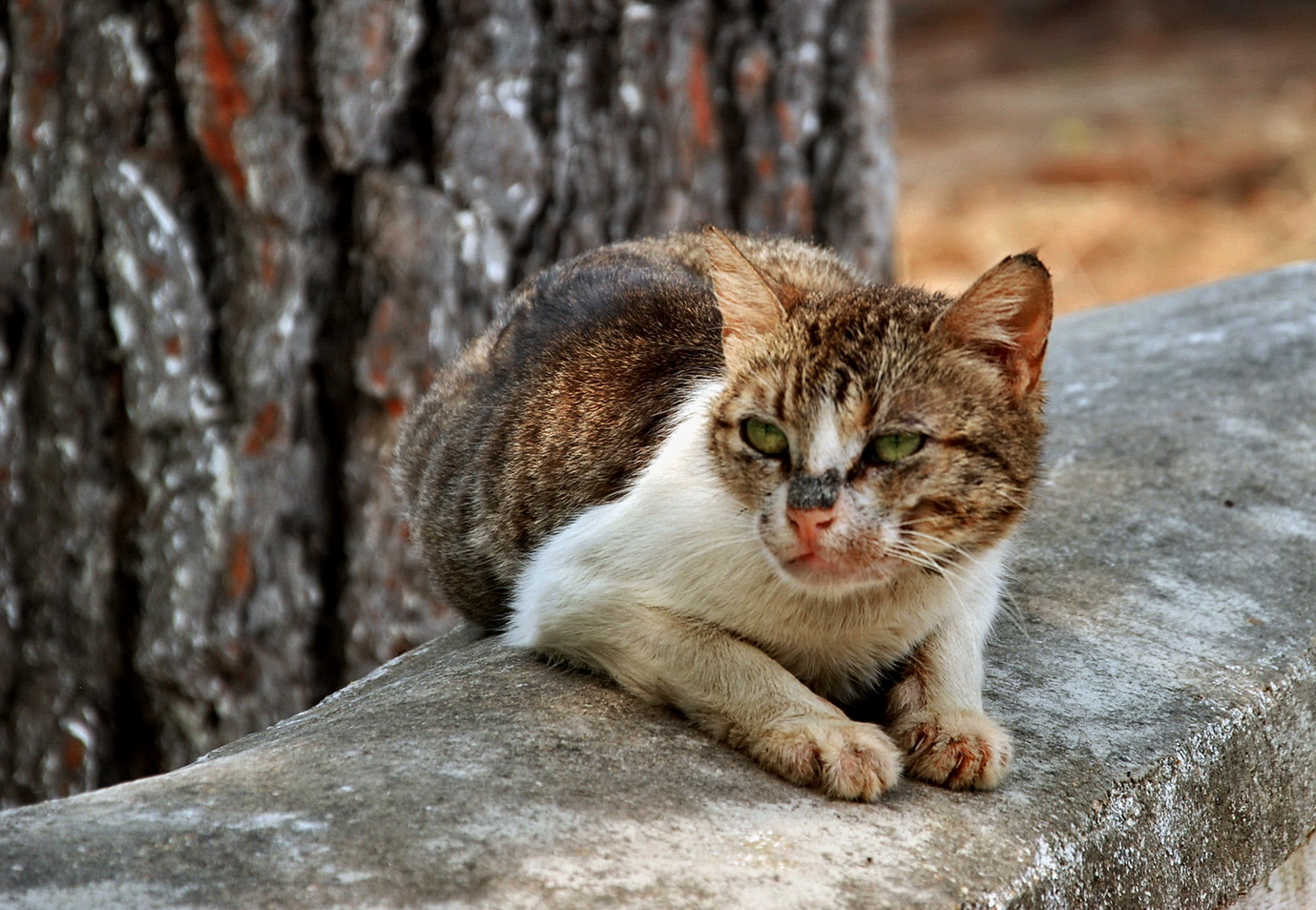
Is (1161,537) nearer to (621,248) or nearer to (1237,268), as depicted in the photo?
(621,248)

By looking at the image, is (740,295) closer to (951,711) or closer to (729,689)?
(729,689)

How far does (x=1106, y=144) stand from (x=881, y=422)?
8.13 metres

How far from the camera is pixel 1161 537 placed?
3004 millimetres

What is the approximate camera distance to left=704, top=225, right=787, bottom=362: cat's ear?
94.0 inches

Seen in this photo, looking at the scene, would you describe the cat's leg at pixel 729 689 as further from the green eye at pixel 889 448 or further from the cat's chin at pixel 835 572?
the green eye at pixel 889 448

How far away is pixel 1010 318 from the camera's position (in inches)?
89.3

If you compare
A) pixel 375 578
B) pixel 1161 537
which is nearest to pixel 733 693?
pixel 1161 537

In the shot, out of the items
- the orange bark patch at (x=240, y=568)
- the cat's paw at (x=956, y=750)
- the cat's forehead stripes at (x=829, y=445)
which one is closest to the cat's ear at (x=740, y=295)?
the cat's forehead stripes at (x=829, y=445)

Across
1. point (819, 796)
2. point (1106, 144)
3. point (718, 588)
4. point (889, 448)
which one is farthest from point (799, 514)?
point (1106, 144)

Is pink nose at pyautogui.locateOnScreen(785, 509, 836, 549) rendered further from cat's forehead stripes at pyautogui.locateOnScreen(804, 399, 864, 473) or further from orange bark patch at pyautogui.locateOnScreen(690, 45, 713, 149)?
orange bark patch at pyautogui.locateOnScreen(690, 45, 713, 149)

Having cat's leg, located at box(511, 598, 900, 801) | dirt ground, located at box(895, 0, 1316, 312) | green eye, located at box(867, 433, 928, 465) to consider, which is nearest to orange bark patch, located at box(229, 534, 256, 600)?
cat's leg, located at box(511, 598, 900, 801)

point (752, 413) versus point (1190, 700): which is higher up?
point (752, 413)

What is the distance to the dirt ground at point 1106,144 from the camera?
26.8ft

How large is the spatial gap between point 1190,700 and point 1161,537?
2.22 feet
